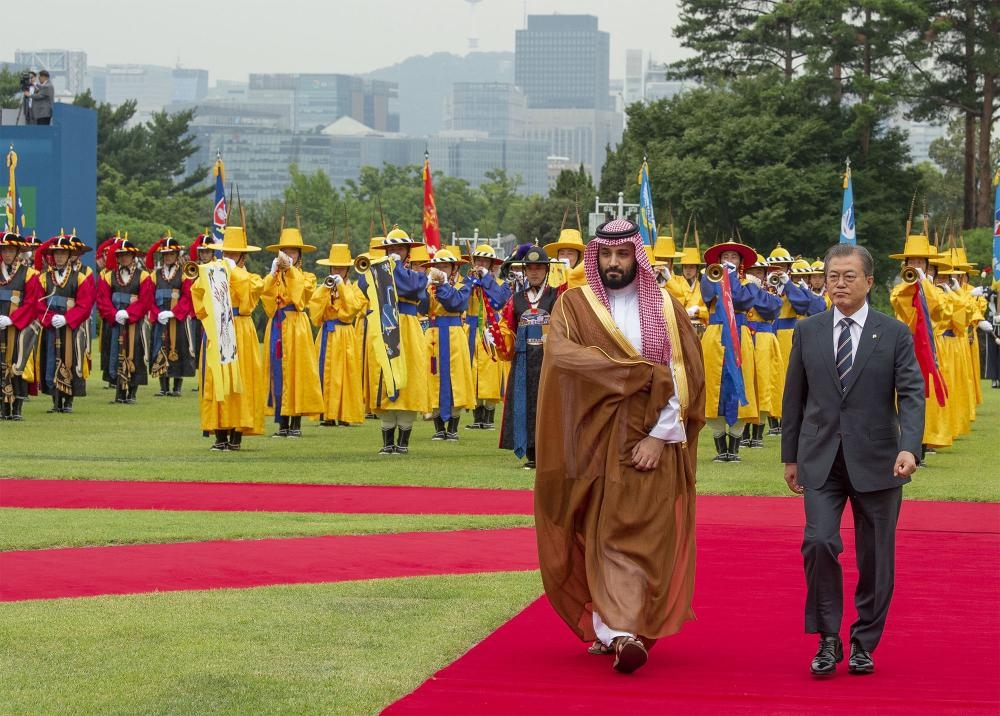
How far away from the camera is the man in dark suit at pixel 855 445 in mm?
7391

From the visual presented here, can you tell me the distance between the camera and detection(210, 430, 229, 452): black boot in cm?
1725

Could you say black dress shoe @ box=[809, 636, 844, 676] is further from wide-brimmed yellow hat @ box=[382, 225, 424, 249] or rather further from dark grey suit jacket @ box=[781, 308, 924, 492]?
wide-brimmed yellow hat @ box=[382, 225, 424, 249]

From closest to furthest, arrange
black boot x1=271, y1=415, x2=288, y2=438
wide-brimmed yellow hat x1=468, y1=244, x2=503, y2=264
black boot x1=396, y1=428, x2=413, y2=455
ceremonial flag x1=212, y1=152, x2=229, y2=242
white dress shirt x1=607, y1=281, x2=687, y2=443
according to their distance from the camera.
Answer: white dress shirt x1=607, y1=281, x2=687, y2=443 < black boot x1=396, y1=428, x2=413, y2=455 < black boot x1=271, y1=415, x2=288, y2=438 < ceremonial flag x1=212, y1=152, x2=229, y2=242 < wide-brimmed yellow hat x1=468, y1=244, x2=503, y2=264

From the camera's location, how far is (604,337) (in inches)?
308

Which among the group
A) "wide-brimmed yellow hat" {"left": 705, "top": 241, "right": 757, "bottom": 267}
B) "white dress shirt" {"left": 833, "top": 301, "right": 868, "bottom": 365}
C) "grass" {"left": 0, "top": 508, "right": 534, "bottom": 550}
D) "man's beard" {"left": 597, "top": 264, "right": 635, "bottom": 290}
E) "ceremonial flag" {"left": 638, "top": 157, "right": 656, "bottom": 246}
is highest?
"ceremonial flag" {"left": 638, "top": 157, "right": 656, "bottom": 246}

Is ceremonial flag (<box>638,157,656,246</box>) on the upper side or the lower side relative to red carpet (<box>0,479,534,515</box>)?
upper

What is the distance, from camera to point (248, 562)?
403 inches

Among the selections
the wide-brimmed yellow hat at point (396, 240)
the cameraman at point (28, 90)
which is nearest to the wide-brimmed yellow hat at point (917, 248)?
the wide-brimmed yellow hat at point (396, 240)

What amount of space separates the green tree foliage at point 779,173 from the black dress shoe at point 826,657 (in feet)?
133

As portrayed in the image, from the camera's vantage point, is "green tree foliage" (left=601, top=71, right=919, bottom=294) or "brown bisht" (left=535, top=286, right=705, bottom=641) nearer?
"brown bisht" (left=535, top=286, right=705, bottom=641)

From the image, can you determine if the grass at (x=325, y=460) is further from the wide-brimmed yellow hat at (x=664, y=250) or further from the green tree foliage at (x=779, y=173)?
the green tree foliage at (x=779, y=173)

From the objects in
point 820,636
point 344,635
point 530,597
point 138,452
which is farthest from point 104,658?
point 138,452

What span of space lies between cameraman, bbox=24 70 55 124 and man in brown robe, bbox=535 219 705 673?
30.3 metres

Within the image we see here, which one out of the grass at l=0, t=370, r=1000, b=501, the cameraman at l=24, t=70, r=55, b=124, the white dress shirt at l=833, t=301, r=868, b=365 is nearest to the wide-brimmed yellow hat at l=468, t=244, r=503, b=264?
the grass at l=0, t=370, r=1000, b=501
